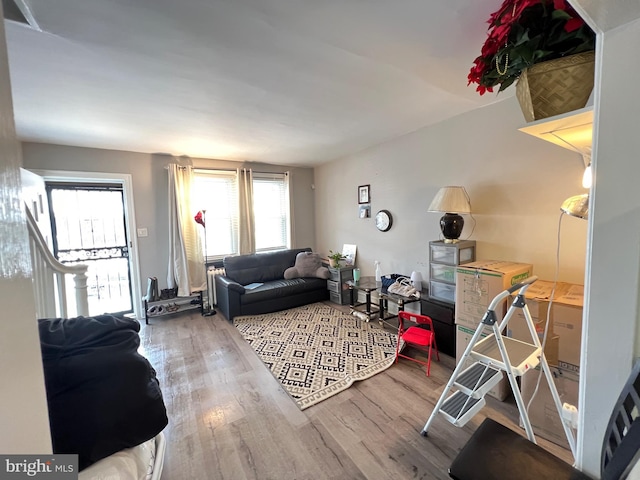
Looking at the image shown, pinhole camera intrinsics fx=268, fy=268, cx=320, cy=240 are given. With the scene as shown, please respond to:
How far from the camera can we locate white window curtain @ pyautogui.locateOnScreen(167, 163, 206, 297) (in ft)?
13.3

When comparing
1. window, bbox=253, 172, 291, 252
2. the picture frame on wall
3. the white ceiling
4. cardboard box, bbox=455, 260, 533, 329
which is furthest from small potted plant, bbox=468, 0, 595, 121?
window, bbox=253, 172, 291, 252

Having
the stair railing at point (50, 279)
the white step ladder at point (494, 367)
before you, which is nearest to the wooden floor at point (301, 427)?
the white step ladder at point (494, 367)

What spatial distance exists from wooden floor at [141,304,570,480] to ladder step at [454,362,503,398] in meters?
0.46

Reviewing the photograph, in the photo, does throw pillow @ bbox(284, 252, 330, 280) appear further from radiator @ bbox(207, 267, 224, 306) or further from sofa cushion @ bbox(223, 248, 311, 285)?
radiator @ bbox(207, 267, 224, 306)

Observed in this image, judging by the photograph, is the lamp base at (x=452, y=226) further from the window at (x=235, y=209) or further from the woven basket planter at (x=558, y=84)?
the window at (x=235, y=209)

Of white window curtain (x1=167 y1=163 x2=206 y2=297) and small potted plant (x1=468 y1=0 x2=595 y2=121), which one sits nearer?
small potted plant (x1=468 y1=0 x2=595 y2=121)

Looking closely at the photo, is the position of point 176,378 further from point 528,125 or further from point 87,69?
point 528,125

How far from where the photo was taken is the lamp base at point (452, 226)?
2691mm

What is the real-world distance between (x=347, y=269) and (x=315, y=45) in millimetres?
3256

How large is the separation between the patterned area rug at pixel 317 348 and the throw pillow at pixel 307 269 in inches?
26.9

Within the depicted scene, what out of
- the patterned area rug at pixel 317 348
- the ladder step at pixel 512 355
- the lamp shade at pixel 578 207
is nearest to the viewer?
the lamp shade at pixel 578 207

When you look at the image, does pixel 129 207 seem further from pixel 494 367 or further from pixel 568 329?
pixel 568 329

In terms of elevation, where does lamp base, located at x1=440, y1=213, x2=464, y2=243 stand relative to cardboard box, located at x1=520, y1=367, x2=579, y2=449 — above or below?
above

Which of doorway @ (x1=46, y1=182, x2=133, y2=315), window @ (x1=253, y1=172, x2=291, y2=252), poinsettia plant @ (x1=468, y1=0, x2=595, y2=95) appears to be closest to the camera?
poinsettia plant @ (x1=468, y1=0, x2=595, y2=95)
